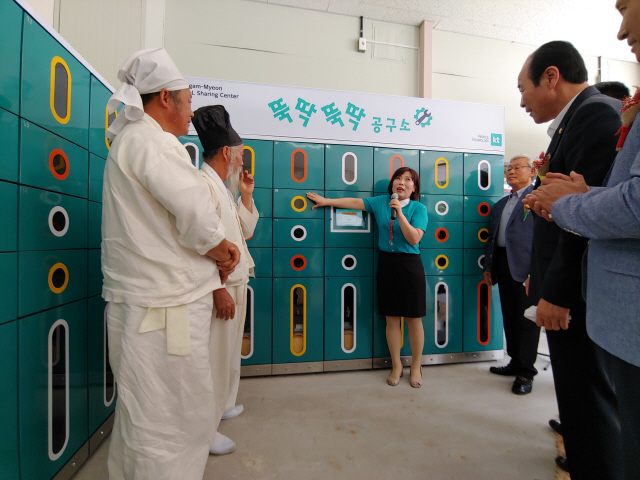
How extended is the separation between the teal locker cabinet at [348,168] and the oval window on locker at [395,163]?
153 millimetres

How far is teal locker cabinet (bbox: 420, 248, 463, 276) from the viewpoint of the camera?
256 centimetres

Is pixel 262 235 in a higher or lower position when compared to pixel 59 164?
lower

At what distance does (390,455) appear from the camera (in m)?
1.56

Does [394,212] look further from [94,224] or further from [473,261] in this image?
[94,224]

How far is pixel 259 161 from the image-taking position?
2320 millimetres

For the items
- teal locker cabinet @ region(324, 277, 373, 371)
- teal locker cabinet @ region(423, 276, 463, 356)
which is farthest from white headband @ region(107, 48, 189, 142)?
teal locker cabinet @ region(423, 276, 463, 356)

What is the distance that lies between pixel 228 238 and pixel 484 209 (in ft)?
6.99

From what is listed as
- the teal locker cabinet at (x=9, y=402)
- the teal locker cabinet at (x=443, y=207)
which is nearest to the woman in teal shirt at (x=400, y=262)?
the teal locker cabinet at (x=443, y=207)

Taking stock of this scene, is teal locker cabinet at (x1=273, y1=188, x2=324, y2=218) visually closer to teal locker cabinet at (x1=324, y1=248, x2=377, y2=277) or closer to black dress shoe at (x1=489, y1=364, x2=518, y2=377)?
teal locker cabinet at (x1=324, y1=248, x2=377, y2=277)

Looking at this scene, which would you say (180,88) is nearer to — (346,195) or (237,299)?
(237,299)

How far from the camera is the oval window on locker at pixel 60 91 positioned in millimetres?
1237

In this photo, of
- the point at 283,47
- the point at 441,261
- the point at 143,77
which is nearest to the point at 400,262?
the point at 441,261

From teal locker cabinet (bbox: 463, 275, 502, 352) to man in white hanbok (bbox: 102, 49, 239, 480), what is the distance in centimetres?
217

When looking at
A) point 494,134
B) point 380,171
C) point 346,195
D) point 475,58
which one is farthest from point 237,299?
point 475,58
